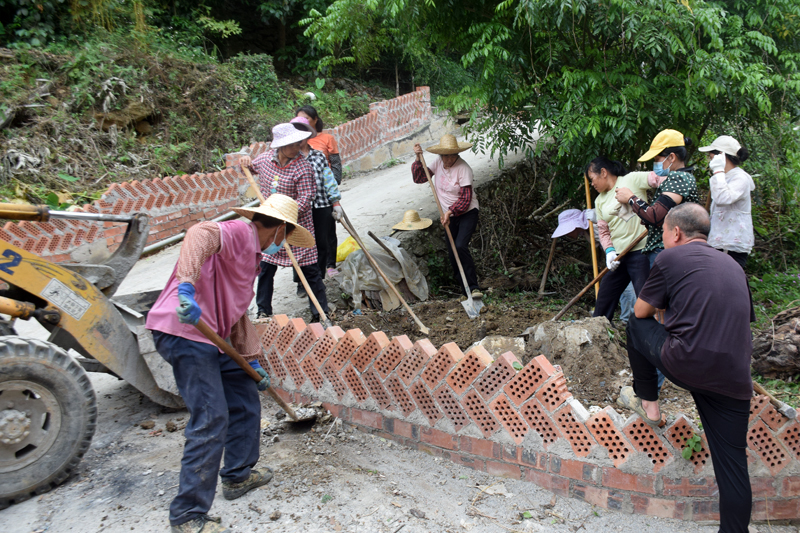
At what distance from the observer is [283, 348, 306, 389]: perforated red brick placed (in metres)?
3.94

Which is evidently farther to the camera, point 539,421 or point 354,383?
point 354,383

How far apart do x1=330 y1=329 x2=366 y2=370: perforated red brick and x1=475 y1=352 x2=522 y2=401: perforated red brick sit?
2.84 ft

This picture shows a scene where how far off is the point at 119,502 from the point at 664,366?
9.54 ft

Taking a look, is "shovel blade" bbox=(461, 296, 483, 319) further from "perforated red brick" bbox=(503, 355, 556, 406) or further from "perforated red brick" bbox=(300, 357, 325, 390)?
"perforated red brick" bbox=(503, 355, 556, 406)

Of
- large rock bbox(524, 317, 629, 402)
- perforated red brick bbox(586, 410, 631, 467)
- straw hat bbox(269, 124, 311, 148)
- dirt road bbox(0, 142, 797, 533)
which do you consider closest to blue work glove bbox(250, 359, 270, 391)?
dirt road bbox(0, 142, 797, 533)

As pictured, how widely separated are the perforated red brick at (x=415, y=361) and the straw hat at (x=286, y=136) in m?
2.37

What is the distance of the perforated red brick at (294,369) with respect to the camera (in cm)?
394

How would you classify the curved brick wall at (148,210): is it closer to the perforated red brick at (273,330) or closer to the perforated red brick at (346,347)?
the perforated red brick at (273,330)

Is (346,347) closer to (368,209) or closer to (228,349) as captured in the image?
(228,349)

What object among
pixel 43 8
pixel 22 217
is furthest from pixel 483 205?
pixel 43 8

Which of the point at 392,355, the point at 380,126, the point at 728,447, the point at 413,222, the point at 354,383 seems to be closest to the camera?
the point at 728,447

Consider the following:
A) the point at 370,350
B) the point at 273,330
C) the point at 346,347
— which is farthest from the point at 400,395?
the point at 273,330

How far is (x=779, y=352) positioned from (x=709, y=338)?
2322mm

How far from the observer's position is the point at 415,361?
133 inches
